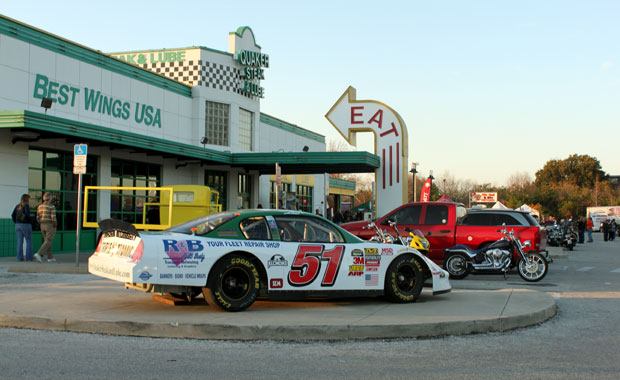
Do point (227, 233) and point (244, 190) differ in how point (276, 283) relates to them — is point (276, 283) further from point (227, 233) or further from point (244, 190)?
point (244, 190)

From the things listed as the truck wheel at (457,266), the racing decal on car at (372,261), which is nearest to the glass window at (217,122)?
the truck wheel at (457,266)

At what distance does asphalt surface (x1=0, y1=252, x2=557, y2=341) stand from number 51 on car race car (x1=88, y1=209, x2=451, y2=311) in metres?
0.32

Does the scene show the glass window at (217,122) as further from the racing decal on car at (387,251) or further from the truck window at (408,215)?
the racing decal on car at (387,251)

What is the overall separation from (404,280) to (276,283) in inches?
87.2

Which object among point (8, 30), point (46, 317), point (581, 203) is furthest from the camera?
point (581, 203)

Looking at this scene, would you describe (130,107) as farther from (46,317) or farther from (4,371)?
(4,371)

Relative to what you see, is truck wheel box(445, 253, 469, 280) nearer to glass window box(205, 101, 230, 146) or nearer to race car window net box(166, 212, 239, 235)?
race car window net box(166, 212, 239, 235)

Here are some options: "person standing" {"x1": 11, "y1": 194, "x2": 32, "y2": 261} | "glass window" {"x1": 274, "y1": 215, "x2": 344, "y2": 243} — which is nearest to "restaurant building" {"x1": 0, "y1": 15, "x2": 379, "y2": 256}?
"person standing" {"x1": 11, "y1": 194, "x2": 32, "y2": 261}

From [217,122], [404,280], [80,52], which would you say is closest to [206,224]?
[404,280]

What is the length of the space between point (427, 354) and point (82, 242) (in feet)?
54.2

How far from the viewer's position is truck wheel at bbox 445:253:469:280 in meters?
15.3

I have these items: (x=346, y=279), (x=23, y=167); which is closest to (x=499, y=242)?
(x=346, y=279)

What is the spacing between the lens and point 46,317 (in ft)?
25.7

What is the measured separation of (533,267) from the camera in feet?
48.3
